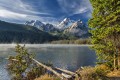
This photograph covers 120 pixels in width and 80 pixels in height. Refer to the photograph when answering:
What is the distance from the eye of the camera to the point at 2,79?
45344 millimetres

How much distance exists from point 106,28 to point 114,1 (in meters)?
3.77

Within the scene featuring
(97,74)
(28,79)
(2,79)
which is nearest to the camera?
(97,74)

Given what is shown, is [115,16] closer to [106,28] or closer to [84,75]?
[106,28]

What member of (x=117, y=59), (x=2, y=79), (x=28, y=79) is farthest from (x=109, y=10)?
(x=2, y=79)

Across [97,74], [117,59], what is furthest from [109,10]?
[97,74]

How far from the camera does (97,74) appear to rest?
26953 millimetres

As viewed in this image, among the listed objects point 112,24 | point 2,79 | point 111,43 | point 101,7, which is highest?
point 101,7

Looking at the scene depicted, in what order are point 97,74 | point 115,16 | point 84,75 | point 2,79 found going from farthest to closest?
point 2,79
point 115,16
point 97,74
point 84,75

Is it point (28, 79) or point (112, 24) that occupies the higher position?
point (112, 24)

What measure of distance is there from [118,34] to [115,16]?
283cm

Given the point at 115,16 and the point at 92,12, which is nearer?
the point at 115,16

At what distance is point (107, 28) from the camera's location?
32.9 m

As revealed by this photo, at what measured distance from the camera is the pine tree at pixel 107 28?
108ft

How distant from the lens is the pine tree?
32812mm
